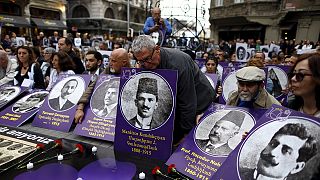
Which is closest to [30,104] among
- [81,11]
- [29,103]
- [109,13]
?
[29,103]

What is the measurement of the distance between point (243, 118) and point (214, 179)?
25.8 inches

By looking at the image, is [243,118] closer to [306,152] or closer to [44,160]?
[306,152]

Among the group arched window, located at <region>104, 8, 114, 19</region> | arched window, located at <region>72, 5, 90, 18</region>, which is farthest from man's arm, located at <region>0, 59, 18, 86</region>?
arched window, located at <region>104, 8, 114, 19</region>

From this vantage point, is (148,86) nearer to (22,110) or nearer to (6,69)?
(22,110)

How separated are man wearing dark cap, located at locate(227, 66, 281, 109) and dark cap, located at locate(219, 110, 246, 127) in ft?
0.51

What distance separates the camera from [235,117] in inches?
91.4

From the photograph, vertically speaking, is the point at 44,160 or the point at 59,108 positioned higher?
the point at 59,108

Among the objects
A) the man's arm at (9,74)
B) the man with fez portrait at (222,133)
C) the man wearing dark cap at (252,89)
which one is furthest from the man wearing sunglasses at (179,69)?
the man's arm at (9,74)

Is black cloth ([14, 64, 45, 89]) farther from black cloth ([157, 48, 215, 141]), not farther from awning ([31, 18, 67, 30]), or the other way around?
awning ([31, 18, 67, 30])

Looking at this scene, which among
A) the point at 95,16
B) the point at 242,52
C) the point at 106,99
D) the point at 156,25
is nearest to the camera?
the point at 106,99

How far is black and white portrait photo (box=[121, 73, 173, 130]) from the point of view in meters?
2.47

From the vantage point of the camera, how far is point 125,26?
38.6 m

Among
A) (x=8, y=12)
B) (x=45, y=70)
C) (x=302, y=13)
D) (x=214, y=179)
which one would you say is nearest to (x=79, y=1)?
A: (x=8, y=12)

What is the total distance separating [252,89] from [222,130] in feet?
1.56
